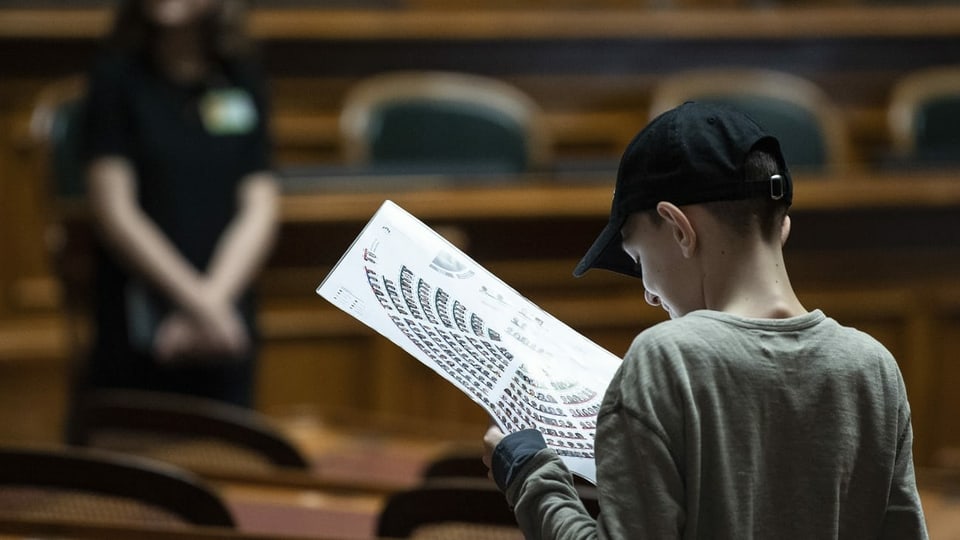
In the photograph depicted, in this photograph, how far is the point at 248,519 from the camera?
4.76 feet

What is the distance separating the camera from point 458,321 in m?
0.82

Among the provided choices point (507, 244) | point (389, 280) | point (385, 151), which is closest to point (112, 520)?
point (389, 280)

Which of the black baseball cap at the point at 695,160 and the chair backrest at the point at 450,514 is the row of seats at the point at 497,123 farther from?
the black baseball cap at the point at 695,160

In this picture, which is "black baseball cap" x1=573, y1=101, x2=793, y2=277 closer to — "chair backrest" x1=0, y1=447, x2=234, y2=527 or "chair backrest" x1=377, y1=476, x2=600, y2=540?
"chair backrest" x1=377, y1=476, x2=600, y2=540

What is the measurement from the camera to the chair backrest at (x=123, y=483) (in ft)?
3.73

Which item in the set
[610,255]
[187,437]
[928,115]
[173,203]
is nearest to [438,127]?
[173,203]

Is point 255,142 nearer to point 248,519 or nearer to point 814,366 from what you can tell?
point 248,519

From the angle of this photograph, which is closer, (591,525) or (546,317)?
(591,525)

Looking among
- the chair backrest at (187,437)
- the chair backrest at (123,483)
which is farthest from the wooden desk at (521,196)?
the chair backrest at (123,483)

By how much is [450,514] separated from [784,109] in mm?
2122

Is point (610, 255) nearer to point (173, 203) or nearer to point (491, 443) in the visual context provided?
point (491, 443)

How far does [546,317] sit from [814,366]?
0.18m

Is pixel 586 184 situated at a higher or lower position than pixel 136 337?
higher

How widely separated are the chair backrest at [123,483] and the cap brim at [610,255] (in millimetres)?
461
